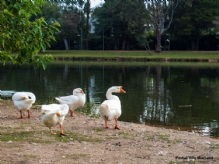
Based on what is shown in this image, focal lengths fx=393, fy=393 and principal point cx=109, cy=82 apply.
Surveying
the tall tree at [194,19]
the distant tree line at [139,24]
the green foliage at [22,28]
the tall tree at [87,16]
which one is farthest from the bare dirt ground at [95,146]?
the tall tree at [87,16]

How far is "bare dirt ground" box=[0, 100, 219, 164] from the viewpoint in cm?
807

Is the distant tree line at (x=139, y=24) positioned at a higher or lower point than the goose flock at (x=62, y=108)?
higher

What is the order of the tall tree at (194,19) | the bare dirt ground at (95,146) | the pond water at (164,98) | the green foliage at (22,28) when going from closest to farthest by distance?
the green foliage at (22,28), the bare dirt ground at (95,146), the pond water at (164,98), the tall tree at (194,19)

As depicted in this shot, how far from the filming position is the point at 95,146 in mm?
9227

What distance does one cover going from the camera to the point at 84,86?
1147 inches

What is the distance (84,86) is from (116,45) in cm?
5368

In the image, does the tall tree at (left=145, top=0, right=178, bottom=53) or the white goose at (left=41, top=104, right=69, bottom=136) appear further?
the tall tree at (left=145, top=0, right=178, bottom=53)

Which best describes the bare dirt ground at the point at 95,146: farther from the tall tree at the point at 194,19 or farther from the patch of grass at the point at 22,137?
the tall tree at the point at 194,19

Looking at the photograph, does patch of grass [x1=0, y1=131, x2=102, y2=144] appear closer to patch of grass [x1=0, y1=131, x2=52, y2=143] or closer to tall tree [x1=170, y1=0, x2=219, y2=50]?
patch of grass [x1=0, y1=131, x2=52, y2=143]

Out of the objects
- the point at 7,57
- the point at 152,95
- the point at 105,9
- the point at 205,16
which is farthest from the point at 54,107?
the point at 105,9

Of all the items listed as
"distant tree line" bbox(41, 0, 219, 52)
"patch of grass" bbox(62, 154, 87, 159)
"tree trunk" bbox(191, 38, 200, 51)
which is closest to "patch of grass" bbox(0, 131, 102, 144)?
"patch of grass" bbox(62, 154, 87, 159)

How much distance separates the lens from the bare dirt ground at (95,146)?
8070mm

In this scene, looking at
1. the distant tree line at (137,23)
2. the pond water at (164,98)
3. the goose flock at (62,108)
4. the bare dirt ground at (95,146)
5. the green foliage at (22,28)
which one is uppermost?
the distant tree line at (137,23)

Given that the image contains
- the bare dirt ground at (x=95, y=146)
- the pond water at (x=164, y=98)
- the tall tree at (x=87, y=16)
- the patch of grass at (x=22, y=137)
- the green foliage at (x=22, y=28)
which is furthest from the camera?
the tall tree at (x=87, y=16)
